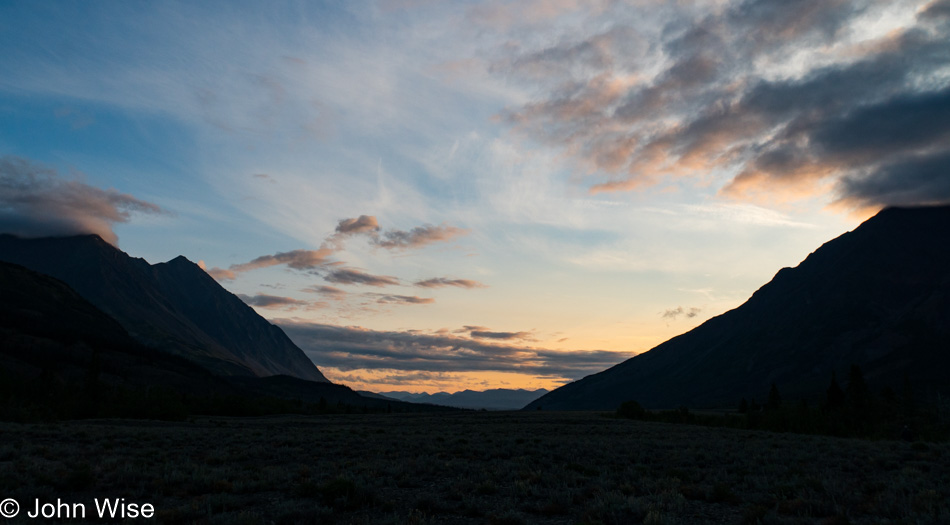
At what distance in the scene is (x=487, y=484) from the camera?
56.3ft

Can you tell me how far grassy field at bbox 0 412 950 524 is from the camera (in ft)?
44.5

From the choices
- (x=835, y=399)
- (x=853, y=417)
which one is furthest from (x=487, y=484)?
(x=835, y=399)

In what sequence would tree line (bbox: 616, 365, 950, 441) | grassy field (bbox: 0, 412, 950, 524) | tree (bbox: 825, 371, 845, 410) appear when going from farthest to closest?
tree (bbox: 825, 371, 845, 410) < tree line (bbox: 616, 365, 950, 441) < grassy field (bbox: 0, 412, 950, 524)

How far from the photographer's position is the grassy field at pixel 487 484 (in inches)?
534

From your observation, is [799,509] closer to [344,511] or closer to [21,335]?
[344,511]

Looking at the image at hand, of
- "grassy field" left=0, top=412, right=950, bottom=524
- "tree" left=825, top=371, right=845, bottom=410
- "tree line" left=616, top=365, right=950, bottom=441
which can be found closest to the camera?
"grassy field" left=0, top=412, right=950, bottom=524

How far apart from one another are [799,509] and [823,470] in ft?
30.6

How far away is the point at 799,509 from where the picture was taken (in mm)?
13930

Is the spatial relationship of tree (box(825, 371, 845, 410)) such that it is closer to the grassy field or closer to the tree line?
the tree line

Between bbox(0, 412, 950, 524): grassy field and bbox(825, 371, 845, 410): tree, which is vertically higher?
bbox(0, 412, 950, 524): grassy field

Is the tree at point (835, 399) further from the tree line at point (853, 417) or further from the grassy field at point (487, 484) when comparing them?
the grassy field at point (487, 484)

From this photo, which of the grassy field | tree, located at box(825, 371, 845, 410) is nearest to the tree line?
tree, located at box(825, 371, 845, 410)

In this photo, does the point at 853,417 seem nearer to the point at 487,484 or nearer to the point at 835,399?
the point at 835,399

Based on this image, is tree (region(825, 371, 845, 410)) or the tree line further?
tree (region(825, 371, 845, 410))
